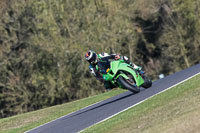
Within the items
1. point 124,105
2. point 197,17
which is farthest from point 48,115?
point 197,17

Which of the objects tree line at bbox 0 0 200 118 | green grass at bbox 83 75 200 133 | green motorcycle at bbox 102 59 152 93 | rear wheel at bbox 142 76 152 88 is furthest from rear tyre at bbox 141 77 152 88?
tree line at bbox 0 0 200 118

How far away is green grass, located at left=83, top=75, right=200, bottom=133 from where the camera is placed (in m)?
8.70

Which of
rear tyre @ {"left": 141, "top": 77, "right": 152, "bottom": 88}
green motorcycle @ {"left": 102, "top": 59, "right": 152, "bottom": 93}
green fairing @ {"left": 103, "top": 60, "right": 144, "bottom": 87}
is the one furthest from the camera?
rear tyre @ {"left": 141, "top": 77, "right": 152, "bottom": 88}

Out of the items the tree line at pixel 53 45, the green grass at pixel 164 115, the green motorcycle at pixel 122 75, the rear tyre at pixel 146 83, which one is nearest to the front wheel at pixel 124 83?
the green motorcycle at pixel 122 75

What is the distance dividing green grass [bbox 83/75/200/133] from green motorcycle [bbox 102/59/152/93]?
1463 mm

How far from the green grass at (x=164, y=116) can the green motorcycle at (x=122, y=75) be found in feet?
4.80

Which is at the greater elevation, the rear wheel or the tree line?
the tree line

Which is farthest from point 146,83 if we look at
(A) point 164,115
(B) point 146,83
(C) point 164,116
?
(C) point 164,116

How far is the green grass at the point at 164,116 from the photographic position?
28.5 feet

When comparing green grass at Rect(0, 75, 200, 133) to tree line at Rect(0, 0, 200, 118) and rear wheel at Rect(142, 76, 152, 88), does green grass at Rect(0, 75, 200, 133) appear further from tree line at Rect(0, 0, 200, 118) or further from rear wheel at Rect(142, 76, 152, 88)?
tree line at Rect(0, 0, 200, 118)

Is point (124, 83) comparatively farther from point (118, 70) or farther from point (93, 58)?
point (93, 58)

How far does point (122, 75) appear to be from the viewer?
14.2m

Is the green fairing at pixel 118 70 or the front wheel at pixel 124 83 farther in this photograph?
the green fairing at pixel 118 70

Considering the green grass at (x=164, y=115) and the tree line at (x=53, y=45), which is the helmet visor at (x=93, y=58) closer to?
the green grass at (x=164, y=115)
